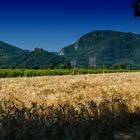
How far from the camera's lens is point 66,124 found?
877 centimetres

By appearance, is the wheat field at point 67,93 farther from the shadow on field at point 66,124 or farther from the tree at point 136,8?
the tree at point 136,8

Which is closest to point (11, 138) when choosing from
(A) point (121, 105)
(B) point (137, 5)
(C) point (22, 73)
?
(B) point (137, 5)

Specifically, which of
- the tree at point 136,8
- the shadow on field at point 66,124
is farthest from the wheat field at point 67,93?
the tree at point 136,8

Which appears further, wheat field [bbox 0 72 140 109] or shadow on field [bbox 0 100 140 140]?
wheat field [bbox 0 72 140 109]

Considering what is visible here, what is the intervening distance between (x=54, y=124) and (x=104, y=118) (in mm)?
1821

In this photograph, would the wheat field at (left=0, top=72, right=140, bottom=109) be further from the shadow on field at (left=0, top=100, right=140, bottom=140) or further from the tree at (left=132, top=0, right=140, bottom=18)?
the tree at (left=132, top=0, right=140, bottom=18)

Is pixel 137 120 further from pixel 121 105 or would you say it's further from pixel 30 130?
pixel 30 130

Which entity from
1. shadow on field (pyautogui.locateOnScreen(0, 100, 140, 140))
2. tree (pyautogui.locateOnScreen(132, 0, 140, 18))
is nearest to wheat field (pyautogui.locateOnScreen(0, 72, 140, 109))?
shadow on field (pyautogui.locateOnScreen(0, 100, 140, 140))

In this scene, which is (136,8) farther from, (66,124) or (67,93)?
(67,93)

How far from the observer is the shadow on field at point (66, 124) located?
7848 mm

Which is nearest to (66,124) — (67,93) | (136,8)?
(136,8)

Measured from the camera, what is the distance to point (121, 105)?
37.5ft

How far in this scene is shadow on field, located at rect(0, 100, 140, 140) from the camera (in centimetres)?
785

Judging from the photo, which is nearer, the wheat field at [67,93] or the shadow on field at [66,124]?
the shadow on field at [66,124]
